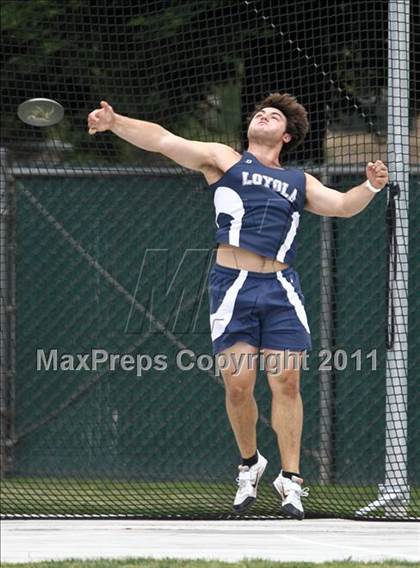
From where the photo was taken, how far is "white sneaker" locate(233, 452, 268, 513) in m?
6.17

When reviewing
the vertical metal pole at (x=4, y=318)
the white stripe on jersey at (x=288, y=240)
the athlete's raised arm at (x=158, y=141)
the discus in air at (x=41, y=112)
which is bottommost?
the white stripe on jersey at (x=288, y=240)

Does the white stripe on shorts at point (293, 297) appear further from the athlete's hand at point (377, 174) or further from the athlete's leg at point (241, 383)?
the athlete's hand at point (377, 174)

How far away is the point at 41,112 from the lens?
9.28 meters

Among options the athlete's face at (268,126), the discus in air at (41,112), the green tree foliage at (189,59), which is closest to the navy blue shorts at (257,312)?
the athlete's face at (268,126)

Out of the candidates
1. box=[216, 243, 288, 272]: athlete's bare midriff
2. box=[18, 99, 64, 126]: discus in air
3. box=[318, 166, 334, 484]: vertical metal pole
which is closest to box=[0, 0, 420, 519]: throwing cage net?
box=[318, 166, 334, 484]: vertical metal pole

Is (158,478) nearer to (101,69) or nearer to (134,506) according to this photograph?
(134,506)

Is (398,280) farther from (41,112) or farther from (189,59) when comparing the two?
(41,112)

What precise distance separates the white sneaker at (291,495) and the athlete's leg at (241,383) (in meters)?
0.25

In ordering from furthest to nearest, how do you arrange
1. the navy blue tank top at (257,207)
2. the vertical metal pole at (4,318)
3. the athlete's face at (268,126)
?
1. the vertical metal pole at (4,318)
2. the athlete's face at (268,126)
3. the navy blue tank top at (257,207)

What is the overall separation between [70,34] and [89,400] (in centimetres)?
275

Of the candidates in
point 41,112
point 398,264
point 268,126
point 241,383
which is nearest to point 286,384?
point 241,383

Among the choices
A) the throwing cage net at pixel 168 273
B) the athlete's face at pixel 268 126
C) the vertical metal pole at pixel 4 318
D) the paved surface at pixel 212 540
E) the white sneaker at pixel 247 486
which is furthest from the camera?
the vertical metal pole at pixel 4 318

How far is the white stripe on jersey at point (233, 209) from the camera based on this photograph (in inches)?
232

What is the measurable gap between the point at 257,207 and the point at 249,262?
24cm
